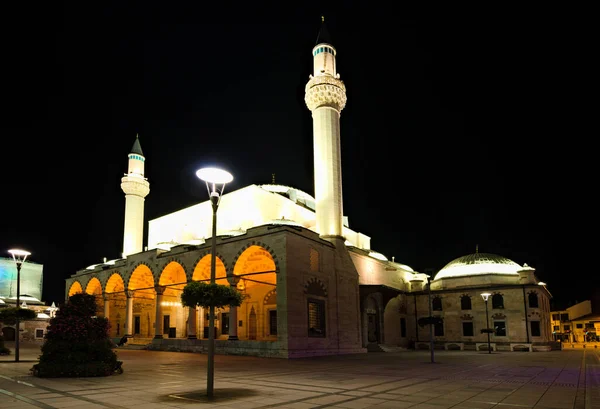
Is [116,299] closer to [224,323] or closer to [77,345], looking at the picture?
[224,323]

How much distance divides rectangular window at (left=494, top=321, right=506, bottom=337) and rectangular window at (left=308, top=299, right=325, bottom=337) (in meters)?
19.6

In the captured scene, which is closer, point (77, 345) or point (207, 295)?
point (207, 295)

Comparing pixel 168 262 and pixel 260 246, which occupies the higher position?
pixel 260 246

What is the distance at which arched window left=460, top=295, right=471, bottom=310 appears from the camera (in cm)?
4400

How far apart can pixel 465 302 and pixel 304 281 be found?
72.2ft

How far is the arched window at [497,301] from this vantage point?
42062 millimetres

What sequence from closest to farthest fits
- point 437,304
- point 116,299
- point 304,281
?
point 304,281
point 116,299
point 437,304

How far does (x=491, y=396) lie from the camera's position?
11023 mm

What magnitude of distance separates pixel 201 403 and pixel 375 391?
4464mm

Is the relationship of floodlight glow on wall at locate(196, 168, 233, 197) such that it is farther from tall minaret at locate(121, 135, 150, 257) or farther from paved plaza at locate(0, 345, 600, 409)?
tall minaret at locate(121, 135, 150, 257)

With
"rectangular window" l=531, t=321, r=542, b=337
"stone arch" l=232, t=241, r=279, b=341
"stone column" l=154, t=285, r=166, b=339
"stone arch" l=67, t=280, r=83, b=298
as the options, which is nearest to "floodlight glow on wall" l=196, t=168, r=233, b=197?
"stone arch" l=232, t=241, r=279, b=341

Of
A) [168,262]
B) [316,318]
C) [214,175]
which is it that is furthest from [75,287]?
[214,175]

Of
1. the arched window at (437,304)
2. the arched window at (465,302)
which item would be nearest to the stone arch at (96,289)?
the arched window at (437,304)

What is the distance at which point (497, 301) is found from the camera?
42.4m
